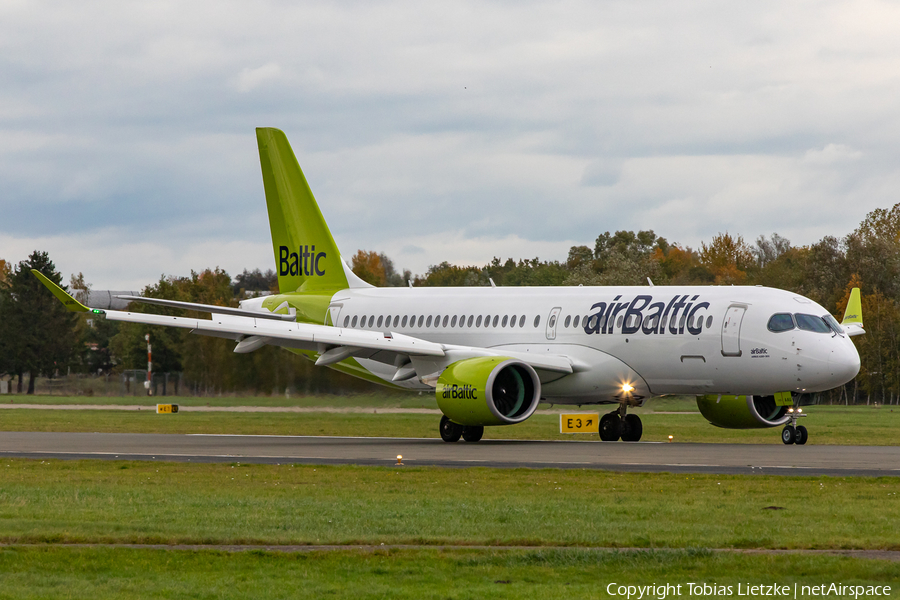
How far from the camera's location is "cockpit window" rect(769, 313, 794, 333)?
98.3ft

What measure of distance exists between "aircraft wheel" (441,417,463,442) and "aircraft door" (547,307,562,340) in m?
3.49

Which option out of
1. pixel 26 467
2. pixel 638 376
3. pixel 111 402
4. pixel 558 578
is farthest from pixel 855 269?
pixel 558 578

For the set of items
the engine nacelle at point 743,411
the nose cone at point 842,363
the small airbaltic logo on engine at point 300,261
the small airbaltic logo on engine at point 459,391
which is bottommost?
the engine nacelle at point 743,411

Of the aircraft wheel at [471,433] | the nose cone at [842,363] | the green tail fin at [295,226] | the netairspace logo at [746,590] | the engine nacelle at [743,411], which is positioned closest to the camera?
the netairspace logo at [746,590]

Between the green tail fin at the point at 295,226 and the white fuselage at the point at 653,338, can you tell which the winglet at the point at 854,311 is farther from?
the green tail fin at the point at 295,226

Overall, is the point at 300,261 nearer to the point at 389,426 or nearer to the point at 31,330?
the point at 389,426

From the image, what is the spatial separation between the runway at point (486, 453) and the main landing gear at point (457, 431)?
355 millimetres

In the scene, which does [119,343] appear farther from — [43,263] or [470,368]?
[470,368]

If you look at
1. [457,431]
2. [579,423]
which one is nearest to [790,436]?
[579,423]

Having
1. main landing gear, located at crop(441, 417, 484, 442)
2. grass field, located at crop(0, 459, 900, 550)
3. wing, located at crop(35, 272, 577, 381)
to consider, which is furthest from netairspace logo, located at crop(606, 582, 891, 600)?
main landing gear, located at crop(441, 417, 484, 442)

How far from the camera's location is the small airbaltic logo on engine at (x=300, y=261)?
41750 mm

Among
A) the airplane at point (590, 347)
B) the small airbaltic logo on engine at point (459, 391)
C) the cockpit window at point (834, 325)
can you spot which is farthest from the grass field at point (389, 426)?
the small airbaltic logo on engine at point (459, 391)

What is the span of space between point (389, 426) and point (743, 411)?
12.7 m

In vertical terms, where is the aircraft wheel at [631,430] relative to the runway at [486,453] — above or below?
above
